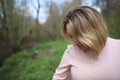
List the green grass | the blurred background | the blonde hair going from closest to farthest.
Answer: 1. the blonde hair
2. the green grass
3. the blurred background

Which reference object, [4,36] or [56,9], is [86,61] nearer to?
[4,36]

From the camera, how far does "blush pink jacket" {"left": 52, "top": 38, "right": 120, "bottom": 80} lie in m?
2.04

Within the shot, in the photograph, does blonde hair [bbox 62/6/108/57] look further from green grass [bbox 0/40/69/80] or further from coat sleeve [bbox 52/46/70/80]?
green grass [bbox 0/40/69/80]

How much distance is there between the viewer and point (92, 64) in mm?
2061

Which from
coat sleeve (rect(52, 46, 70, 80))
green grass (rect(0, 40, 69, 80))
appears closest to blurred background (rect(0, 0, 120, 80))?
green grass (rect(0, 40, 69, 80))

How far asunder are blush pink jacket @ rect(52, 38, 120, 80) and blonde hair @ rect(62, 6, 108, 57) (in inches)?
2.2

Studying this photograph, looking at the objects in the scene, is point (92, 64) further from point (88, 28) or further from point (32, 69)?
point (32, 69)

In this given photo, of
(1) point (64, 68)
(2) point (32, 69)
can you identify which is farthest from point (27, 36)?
(1) point (64, 68)

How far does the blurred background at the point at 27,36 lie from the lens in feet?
31.2

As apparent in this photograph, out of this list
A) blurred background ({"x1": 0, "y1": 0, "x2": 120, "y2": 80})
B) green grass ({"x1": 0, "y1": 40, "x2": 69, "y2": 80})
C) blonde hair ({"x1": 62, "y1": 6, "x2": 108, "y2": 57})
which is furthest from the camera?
blurred background ({"x1": 0, "y1": 0, "x2": 120, "y2": 80})

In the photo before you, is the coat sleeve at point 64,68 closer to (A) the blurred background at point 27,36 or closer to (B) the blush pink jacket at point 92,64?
(B) the blush pink jacket at point 92,64

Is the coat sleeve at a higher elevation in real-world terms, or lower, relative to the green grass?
higher

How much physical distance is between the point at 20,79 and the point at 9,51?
6.29m

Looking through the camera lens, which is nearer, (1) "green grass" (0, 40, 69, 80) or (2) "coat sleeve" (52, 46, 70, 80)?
(2) "coat sleeve" (52, 46, 70, 80)
